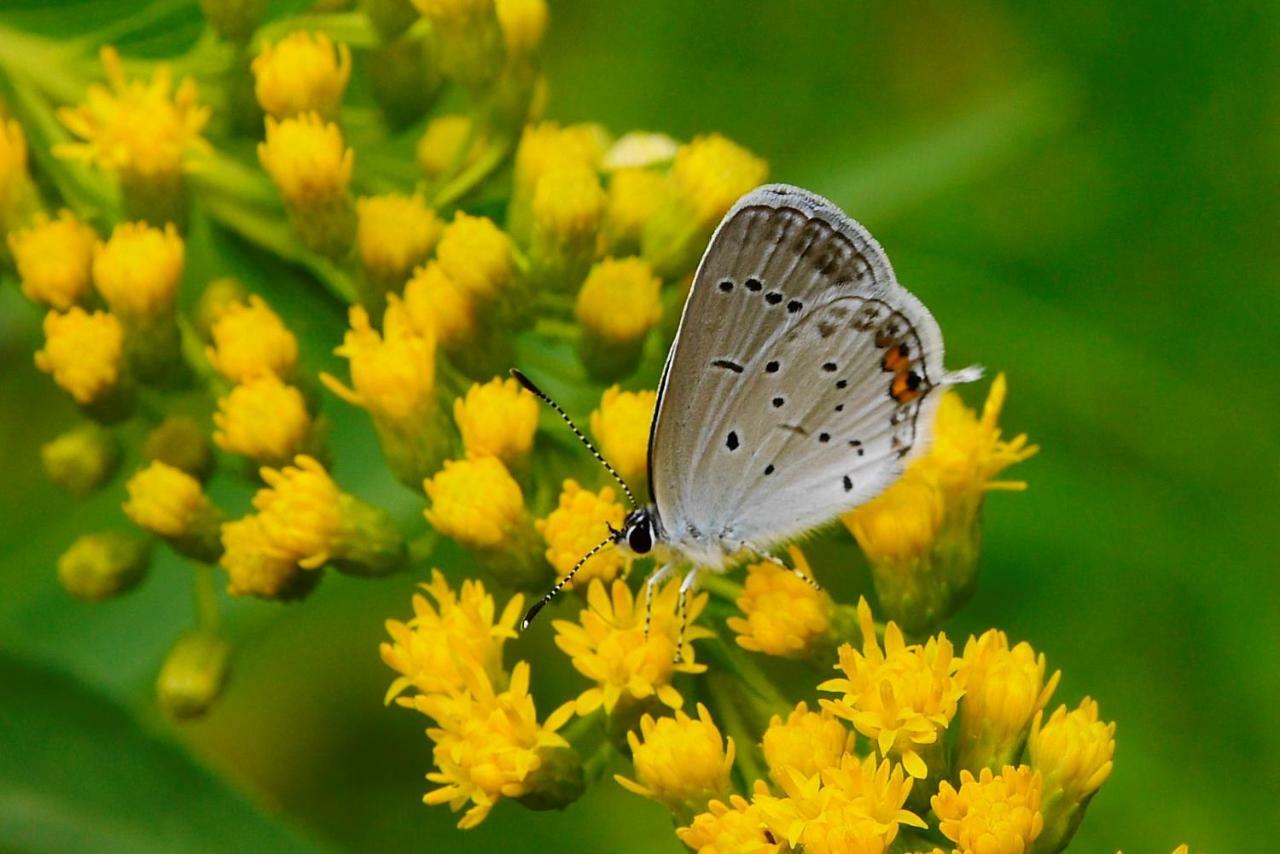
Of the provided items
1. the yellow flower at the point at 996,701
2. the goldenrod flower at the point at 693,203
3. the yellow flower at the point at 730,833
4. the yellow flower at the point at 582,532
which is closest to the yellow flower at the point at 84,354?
the yellow flower at the point at 582,532

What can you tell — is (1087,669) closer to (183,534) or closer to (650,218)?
(650,218)

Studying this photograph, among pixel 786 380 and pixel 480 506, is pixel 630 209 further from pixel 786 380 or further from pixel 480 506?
pixel 480 506

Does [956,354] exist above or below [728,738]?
above

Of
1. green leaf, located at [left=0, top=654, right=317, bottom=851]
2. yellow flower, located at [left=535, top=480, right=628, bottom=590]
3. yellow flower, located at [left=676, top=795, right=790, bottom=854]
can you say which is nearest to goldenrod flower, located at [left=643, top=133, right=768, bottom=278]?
yellow flower, located at [left=535, top=480, right=628, bottom=590]

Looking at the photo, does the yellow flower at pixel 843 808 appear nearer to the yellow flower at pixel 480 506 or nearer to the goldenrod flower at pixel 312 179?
the yellow flower at pixel 480 506

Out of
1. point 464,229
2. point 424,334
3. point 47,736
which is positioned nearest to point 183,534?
point 47,736

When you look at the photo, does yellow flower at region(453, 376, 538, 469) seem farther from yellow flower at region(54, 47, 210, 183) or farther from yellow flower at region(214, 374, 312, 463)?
yellow flower at region(54, 47, 210, 183)

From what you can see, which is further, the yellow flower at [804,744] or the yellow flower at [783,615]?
the yellow flower at [783,615]
